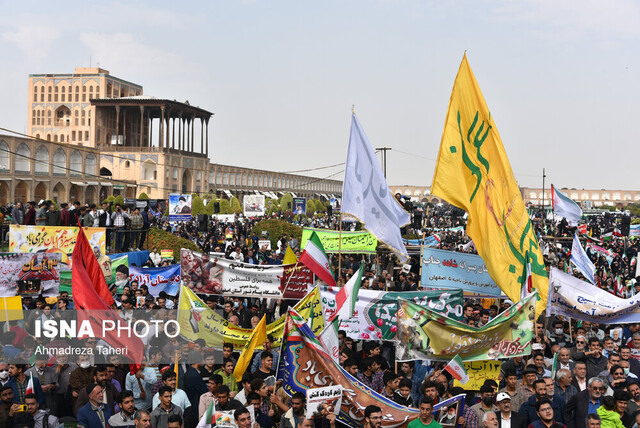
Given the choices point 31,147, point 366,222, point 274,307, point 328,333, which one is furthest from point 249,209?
point 328,333

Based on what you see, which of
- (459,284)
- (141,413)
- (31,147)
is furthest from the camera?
(31,147)

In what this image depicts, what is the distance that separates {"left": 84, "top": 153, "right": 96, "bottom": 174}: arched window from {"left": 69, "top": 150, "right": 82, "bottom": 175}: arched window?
48.1 inches

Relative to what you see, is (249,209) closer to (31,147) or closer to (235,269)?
(31,147)

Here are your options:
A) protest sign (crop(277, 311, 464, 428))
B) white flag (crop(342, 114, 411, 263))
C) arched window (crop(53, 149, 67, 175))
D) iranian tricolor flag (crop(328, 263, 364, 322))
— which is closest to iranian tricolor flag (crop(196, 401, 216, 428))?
protest sign (crop(277, 311, 464, 428))

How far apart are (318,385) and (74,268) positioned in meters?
3.70

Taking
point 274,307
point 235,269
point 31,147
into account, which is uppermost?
point 31,147

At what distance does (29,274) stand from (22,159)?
4393 cm

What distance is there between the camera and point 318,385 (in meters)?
6.23

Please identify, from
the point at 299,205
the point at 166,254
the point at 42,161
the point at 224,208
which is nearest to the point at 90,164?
the point at 42,161

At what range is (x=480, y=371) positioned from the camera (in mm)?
7465

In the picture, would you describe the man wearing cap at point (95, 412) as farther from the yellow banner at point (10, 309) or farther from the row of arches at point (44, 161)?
the row of arches at point (44, 161)

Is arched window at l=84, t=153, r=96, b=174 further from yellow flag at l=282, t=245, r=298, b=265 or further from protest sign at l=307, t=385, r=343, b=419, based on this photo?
protest sign at l=307, t=385, r=343, b=419

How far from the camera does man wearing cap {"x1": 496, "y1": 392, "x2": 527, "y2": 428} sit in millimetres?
6055

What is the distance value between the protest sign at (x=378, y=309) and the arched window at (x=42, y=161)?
49.7 meters
